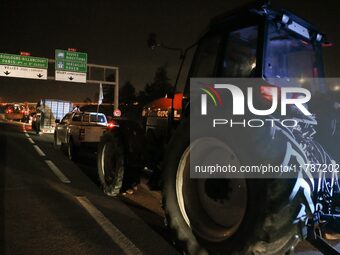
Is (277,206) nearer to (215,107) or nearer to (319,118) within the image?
(215,107)

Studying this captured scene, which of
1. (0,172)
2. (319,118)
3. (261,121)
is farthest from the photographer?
(0,172)

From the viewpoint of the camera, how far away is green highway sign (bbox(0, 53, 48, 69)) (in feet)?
106

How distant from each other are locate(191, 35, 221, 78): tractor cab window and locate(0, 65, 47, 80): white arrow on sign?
29707mm

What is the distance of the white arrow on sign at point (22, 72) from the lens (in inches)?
1278

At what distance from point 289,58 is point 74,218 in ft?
12.9

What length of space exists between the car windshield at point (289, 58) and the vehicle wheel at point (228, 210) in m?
1.06

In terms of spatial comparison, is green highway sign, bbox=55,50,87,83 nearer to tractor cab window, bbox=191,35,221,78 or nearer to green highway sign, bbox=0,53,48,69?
green highway sign, bbox=0,53,48,69

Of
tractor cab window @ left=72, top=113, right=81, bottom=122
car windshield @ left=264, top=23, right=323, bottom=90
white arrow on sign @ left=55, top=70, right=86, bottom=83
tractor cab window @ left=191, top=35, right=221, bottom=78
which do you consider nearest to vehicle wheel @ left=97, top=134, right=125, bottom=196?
tractor cab window @ left=191, top=35, right=221, bottom=78

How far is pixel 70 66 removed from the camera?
111ft

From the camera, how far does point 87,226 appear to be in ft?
19.5

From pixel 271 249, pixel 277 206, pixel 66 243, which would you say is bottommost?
pixel 66 243

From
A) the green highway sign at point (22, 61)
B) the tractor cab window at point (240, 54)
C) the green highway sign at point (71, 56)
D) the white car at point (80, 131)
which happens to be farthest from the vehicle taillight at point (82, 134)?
the green highway sign at point (71, 56)

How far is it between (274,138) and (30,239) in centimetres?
345

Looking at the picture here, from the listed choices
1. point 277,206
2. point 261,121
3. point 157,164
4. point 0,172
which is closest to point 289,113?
point 261,121
